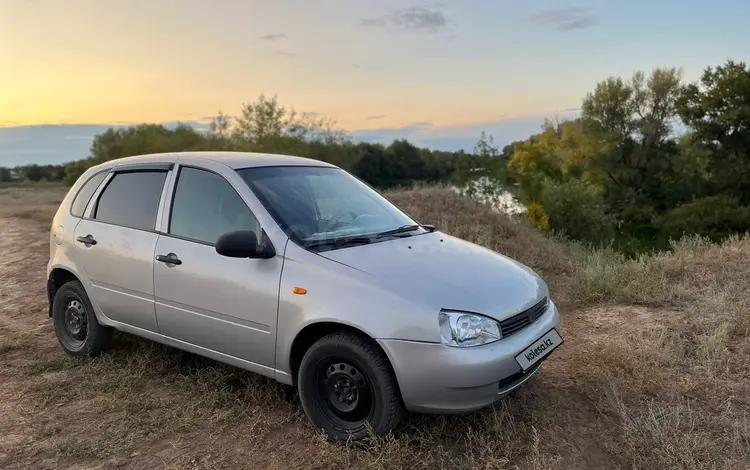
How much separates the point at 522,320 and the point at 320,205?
5.59ft

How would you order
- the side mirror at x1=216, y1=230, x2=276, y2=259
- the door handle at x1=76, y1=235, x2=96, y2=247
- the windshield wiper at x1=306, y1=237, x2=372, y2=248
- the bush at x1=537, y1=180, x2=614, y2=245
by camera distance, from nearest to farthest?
the side mirror at x1=216, y1=230, x2=276, y2=259
the windshield wiper at x1=306, y1=237, x2=372, y2=248
the door handle at x1=76, y1=235, x2=96, y2=247
the bush at x1=537, y1=180, x2=614, y2=245

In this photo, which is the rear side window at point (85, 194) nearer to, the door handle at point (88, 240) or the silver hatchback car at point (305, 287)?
the silver hatchback car at point (305, 287)

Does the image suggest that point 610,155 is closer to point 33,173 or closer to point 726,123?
point 726,123

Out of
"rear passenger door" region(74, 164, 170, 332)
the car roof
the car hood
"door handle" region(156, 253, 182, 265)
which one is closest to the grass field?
"rear passenger door" region(74, 164, 170, 332)

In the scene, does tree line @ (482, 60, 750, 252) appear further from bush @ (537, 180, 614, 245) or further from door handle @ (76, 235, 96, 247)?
door handle @ (76, 235, 96, 247)

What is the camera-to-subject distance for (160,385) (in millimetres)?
4441

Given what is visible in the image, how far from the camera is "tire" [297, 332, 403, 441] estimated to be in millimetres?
3246

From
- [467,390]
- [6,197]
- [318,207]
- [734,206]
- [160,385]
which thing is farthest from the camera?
[734,206]

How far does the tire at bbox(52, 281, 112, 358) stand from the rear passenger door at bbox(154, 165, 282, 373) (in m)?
0.99

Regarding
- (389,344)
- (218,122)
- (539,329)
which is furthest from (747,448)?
(218,122)

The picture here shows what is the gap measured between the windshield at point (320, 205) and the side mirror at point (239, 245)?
263 millimetres

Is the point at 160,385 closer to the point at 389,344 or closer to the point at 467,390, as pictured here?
the point at 389,344

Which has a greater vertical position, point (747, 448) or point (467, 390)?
point (467, 390)

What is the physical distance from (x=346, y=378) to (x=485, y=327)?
0.91 m
